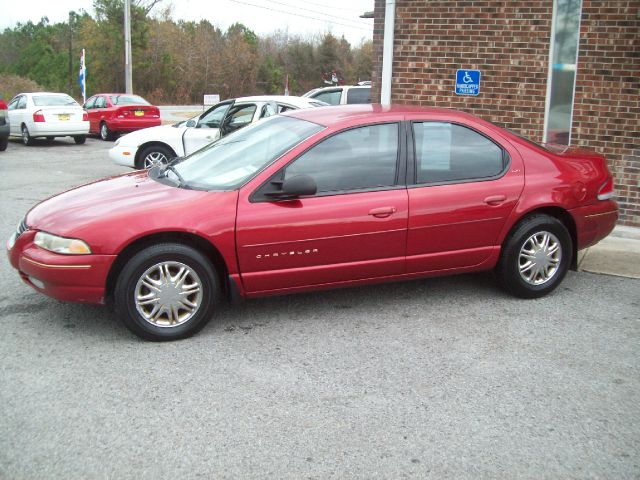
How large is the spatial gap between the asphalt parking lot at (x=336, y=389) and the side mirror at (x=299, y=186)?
3.28 feet

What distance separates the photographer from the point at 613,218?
608cm

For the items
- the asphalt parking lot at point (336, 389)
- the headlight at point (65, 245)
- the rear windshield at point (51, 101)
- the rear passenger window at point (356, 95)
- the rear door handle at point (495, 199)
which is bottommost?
the asphalt parking lot at point (336, 389)

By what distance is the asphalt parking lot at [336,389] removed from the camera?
334 cm

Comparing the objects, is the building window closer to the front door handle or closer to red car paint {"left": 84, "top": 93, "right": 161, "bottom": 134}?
the front door handle

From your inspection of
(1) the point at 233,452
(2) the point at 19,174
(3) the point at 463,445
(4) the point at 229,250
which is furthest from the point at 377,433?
(2) the point at 19,174

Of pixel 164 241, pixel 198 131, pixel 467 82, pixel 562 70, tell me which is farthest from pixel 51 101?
pixel 164 241

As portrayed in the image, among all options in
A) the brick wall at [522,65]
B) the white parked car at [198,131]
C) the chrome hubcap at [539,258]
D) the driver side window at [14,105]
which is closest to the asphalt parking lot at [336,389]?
the chrome hubcap at [539,258]

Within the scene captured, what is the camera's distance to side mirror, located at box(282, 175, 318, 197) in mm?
4812

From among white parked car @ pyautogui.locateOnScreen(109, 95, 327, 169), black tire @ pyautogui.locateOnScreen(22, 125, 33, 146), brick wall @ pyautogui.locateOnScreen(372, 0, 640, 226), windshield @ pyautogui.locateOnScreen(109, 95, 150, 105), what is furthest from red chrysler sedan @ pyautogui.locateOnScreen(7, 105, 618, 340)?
windshield @ pyautogui.locateOnScreen(109, 95, 150, 105)

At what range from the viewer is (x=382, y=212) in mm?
5094

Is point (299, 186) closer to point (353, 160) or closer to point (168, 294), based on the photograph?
point (353, 160)

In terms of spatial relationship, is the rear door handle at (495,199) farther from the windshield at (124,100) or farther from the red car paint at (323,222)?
the windshield at (124,100)

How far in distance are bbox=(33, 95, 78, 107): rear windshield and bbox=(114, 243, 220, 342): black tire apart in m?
15.9

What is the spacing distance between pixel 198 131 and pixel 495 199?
6.92 m
